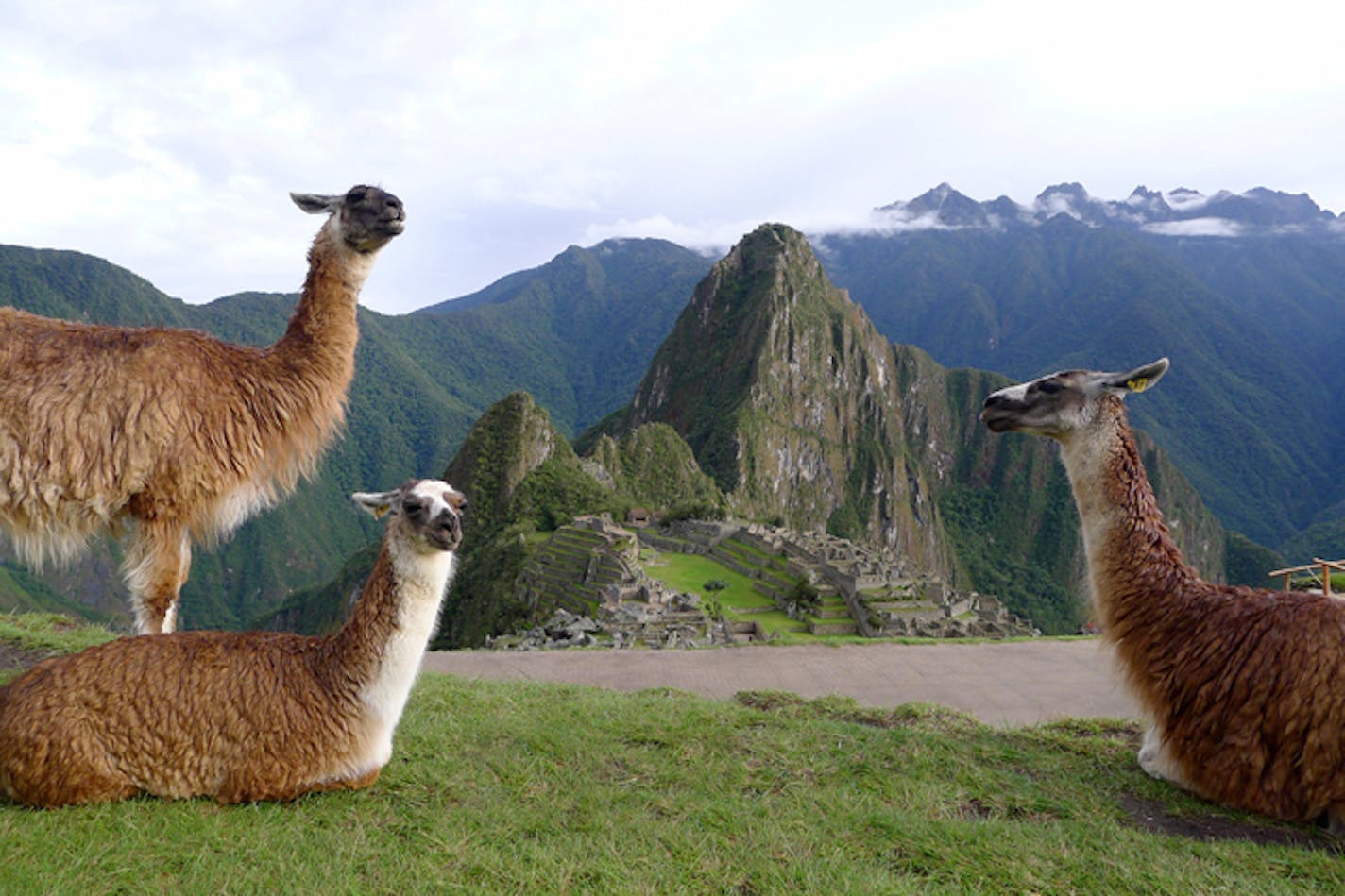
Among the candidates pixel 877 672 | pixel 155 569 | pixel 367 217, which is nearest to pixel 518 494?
pixel 877 672

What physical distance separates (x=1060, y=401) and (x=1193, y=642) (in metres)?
1.10

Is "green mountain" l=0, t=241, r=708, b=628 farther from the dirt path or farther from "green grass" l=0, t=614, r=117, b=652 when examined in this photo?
the dirt path

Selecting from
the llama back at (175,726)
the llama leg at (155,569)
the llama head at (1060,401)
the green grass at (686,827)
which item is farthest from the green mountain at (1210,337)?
the llama leg at (155,569)

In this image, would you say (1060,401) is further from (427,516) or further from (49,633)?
(49,633)

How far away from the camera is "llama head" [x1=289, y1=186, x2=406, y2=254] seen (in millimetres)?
3102

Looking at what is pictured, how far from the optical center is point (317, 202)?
3197mm

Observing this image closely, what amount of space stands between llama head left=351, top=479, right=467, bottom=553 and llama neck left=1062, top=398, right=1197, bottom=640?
2626mm

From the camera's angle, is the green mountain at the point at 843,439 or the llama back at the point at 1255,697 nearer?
the llama back at the point at 1255,697

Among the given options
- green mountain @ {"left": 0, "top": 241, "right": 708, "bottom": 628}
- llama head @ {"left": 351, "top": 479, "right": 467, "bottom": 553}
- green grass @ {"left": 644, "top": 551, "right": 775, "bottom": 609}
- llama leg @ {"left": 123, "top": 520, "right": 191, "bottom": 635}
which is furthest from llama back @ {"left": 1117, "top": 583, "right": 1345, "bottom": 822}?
green mountain @ {"left": 0, "top": 241, "right": 708, "bottom": 628}

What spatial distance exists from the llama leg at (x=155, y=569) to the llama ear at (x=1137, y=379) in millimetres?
3690

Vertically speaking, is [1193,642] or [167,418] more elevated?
[167,418]

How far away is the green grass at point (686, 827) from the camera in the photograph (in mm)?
2090

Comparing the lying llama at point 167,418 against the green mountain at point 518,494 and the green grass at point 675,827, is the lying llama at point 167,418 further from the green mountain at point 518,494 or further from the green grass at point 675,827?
the green mountain at point 518,494

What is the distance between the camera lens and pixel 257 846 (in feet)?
7.25
